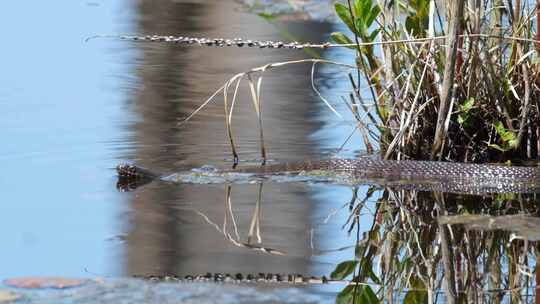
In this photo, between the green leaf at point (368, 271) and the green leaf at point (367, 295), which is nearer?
the green leaf at point (367, 295)

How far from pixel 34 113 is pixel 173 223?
2.87 meters

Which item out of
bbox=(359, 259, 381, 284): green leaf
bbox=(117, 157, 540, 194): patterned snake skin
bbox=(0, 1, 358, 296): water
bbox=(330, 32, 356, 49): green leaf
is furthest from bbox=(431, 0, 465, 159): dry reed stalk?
bbox=(359, 259, 381, 284): green leaf

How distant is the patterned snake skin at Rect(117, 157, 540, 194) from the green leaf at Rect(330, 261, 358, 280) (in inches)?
62.0

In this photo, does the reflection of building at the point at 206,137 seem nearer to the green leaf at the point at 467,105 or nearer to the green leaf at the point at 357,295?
the green leaf at the point at 357,295

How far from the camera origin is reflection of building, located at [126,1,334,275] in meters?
5.44

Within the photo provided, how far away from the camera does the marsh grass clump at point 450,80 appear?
6.98 metres

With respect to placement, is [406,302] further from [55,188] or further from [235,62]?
[235,62]

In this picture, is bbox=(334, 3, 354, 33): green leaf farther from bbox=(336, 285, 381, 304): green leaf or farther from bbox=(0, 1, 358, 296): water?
bbox=(336, 285, 381, 304): green leaf

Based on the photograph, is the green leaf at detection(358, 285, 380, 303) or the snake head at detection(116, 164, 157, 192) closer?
the green leaf at detection(358, 285, 380, 303)

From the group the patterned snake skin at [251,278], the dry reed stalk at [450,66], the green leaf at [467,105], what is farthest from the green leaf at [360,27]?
the patterned snake skin at [251,278]

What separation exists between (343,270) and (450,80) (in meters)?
1.97

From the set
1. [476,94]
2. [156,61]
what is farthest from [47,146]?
[156,61]

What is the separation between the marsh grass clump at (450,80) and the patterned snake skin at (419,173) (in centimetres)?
19

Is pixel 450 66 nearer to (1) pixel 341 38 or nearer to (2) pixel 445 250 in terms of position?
(1) pixel 341 38
